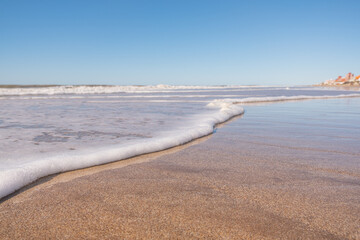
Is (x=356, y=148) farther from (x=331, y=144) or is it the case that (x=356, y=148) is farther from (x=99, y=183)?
(x=99, y=183)

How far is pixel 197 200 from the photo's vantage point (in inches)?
71.3

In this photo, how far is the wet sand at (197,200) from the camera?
1.45 meters

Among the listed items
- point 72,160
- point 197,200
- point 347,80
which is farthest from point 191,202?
point 347,80

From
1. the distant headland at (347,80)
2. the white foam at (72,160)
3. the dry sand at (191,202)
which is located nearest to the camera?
the dry sand at (191,202)

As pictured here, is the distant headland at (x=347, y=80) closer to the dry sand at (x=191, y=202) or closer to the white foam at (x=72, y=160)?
the white foam at (x=72, y=160)

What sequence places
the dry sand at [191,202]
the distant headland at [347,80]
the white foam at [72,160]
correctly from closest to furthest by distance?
the dry sand at [191,202]
the white foam at [72,160]
the distant headland at [347,80]

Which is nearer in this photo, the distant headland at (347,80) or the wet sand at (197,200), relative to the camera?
the wet sand at (197,200)

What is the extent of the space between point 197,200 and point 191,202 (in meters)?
0.05

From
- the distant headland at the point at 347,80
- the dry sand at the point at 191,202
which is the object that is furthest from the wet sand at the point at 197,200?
the distant headland at the point at 347,80

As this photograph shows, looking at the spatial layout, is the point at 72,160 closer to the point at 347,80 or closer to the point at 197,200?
the point at 197,200

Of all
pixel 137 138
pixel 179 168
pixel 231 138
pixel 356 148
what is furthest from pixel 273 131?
pixel 179 168

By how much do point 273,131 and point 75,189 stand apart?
11.0 ft

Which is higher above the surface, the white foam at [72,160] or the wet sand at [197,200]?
the white foam at [72,160]

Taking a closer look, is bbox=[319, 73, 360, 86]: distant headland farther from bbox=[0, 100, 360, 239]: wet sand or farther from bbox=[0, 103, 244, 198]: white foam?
bbox=[0, 100, 360, 239]: wet sand
